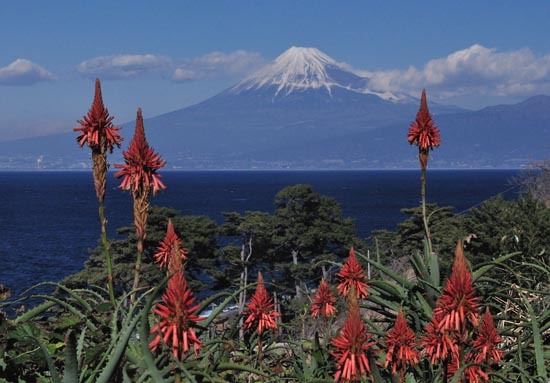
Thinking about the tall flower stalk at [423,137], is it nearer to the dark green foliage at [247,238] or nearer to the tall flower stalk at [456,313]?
the tall flower stalk at [456,313]

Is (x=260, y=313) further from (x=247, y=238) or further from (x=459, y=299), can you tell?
(x=247, y=238)

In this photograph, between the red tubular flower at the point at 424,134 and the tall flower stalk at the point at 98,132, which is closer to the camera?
the tall flower stalk at the point at 98,132

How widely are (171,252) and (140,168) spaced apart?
0.93 meters

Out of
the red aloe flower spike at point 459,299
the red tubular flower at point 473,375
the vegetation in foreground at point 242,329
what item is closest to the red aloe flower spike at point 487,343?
the vegetation in foreground at point 242,329

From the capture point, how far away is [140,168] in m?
3.65

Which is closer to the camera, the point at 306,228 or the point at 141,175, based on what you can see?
the point at 141,175

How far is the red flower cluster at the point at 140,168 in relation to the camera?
11.9 ft

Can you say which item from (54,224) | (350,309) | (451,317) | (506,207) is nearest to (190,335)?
(350,309)

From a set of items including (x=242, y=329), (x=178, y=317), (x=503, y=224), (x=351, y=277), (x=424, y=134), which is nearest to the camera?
(x=178, y=317)

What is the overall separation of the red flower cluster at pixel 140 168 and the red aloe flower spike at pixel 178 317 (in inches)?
48.6

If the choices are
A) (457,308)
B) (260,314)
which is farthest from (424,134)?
(457,308)

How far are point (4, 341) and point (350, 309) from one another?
5.22ft

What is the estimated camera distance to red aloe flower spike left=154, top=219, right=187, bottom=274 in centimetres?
251

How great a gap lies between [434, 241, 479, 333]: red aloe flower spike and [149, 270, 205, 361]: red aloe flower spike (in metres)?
1.09
